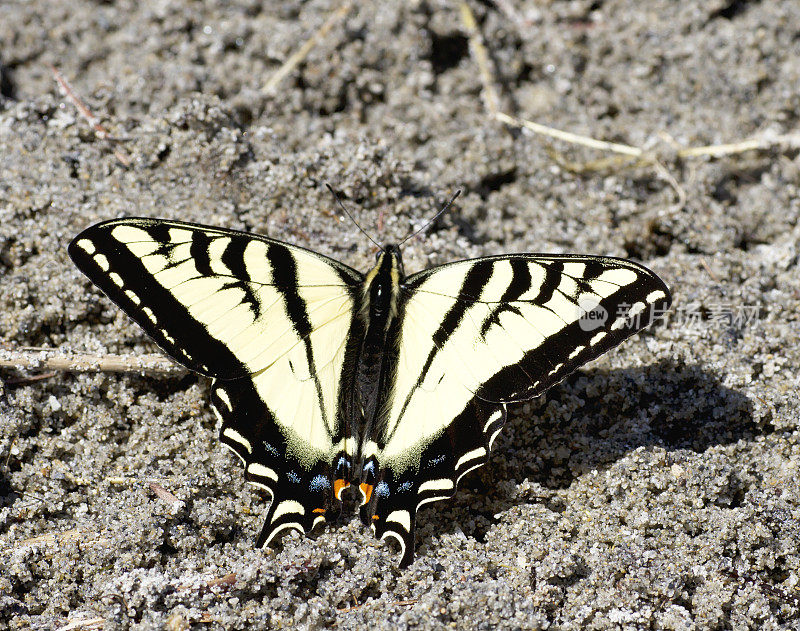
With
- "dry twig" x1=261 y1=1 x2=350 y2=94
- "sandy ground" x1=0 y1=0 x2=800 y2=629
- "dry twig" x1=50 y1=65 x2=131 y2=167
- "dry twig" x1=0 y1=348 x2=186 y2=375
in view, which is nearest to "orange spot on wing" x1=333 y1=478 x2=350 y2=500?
"sandy ground" x1=0 y1=0 x2=800 y2=629

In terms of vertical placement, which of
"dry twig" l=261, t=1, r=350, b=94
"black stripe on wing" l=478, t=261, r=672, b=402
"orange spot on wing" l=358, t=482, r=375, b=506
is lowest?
"orange spot on wing" l=358, t=482, r=375, b=506

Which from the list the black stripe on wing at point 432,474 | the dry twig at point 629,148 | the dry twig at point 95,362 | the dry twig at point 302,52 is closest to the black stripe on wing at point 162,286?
the dry twig at point 95,362

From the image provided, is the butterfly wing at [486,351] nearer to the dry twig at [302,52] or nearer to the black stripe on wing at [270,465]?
the black stripe on wing at [270,465]

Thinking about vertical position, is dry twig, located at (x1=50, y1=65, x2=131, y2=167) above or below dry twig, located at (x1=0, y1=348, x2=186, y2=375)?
above

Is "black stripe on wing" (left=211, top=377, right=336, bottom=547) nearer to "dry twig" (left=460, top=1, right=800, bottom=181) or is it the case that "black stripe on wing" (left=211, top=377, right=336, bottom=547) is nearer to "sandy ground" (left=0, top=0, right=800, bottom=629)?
"sandy ground" (left=0, top=0, right=800, bottom=629)

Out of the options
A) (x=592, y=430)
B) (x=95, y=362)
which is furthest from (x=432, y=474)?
(x=95, y=362)

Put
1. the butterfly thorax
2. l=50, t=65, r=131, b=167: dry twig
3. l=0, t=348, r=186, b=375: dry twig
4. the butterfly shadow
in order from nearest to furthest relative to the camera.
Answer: the butterfly thorax
the butterfly shadow
l=0, t=348, r=186, b=375: dry twig
l=50, t=65, r=131, b=167: dry twig

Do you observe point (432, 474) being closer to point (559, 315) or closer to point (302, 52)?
point (559, 315)
